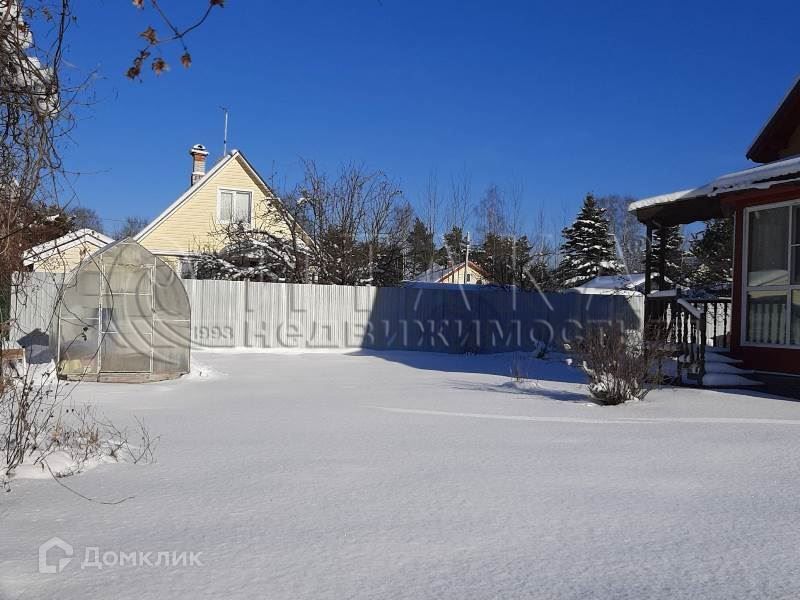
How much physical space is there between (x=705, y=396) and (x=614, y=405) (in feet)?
4.82

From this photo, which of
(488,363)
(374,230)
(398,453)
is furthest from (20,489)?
(374,230)

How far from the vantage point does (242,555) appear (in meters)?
3.53

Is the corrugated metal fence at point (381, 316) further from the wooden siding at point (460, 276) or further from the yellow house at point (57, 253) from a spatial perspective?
the wooden siding at point (460, 276)

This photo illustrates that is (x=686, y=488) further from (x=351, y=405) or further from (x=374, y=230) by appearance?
Result: (x=374, y=230)

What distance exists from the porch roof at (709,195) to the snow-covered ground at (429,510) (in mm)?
3054

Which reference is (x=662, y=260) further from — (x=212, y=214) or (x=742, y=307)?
→ (x=212, y=214)

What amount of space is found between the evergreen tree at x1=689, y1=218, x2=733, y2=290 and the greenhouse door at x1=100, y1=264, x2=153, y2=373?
17.5 m

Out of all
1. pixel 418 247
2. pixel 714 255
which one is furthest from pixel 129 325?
pixel 714 255

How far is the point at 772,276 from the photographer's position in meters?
10.2

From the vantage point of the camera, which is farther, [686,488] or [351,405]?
[351,405]

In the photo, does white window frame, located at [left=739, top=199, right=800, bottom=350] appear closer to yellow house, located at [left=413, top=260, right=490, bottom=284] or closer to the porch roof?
the porch roof

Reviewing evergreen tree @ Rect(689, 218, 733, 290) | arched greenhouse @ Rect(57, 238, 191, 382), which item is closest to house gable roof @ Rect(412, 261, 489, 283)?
evergreen tree @ Rect(689, 218, 733, 290)

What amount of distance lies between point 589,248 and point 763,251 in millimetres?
28473

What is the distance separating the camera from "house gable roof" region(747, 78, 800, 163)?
11438 mm
